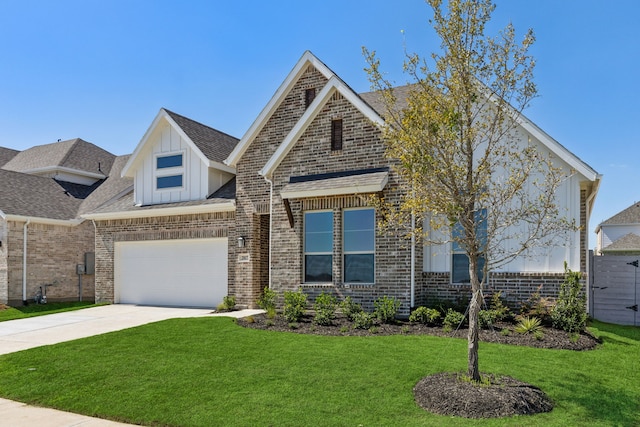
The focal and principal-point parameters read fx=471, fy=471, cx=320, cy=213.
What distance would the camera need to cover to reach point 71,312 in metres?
15.6

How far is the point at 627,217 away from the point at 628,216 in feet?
0.57

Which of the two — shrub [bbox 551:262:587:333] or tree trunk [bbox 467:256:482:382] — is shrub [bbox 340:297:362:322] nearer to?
shrub [bbox 551:262:587:333]

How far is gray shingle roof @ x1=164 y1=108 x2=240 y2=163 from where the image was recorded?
1694 centimetres

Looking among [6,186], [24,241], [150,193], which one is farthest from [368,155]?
[6,186]

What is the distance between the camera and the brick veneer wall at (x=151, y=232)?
51.4 feet

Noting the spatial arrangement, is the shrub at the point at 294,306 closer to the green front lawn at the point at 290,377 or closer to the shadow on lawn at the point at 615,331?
the green front lawn at the point at 290,377

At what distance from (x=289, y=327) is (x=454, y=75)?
22.8ft

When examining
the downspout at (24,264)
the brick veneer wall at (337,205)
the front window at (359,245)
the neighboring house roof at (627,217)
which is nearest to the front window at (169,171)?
the brick veneer wall at (337,205)

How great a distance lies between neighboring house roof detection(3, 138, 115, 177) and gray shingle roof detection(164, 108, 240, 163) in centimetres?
932

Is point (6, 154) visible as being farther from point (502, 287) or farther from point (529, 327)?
point (529, 327)

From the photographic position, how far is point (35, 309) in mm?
17562

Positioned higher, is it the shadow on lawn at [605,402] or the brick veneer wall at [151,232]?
the brick veneer wall at [151,232]

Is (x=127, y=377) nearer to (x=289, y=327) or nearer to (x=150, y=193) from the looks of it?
(x=289, y=327)

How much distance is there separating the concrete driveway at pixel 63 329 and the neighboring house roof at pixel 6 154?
53.2ft
